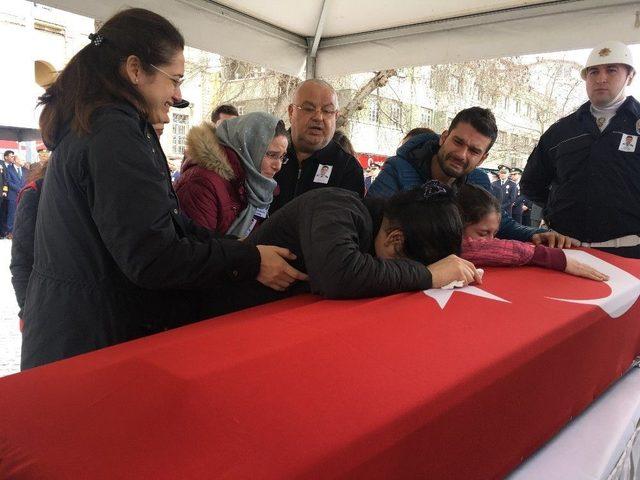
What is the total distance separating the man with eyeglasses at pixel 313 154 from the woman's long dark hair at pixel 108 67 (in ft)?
4.42

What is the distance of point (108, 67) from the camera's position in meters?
1.09

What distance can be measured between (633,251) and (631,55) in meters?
0.99

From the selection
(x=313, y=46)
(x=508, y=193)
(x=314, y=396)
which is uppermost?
(x=313, y=46)

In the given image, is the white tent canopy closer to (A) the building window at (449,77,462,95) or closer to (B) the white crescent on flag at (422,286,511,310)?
(B) the white crescent on flag at (422,286,511,310)

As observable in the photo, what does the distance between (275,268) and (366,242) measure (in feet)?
0.79

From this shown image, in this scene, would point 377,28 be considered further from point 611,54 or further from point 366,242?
point 366,242

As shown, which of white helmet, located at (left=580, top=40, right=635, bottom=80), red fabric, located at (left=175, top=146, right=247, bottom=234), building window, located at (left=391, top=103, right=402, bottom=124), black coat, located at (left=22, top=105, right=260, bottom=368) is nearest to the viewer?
black coat, located at (left=22, top=105, right=260, bottom=368)

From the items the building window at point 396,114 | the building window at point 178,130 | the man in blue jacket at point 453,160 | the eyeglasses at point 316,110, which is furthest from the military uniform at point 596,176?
the building window at point 178,130

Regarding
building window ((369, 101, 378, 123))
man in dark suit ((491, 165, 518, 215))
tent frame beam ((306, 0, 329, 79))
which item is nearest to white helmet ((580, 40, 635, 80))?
tent frame beam ((306, 0, 329, 79))

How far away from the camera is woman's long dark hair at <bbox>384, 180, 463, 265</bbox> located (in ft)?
4.00

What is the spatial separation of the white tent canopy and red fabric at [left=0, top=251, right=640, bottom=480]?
2.18m

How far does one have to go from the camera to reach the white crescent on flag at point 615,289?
4.40ft

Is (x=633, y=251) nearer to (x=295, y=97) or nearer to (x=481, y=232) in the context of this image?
(x=481, y=232)

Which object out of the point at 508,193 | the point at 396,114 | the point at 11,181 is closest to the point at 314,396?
the point at 508,193
